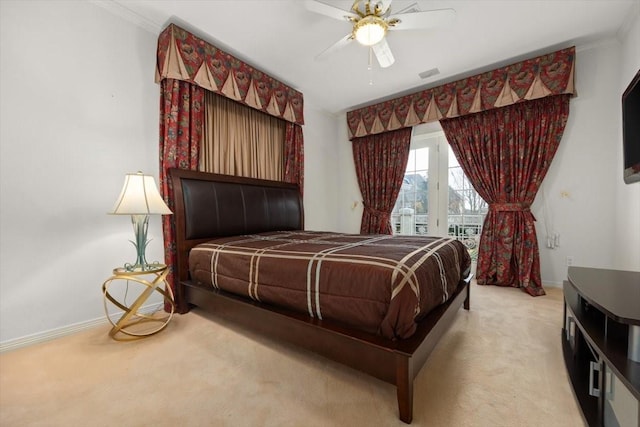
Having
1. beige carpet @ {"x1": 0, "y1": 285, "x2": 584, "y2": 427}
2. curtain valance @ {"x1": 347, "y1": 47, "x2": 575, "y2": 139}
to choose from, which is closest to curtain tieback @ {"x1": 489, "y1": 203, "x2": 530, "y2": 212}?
curtain valance @ {"x1": 347, "y1": 47, "x2": 575, "y2": 139}

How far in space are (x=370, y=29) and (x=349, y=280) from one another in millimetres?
1828

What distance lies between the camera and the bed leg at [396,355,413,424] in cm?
103

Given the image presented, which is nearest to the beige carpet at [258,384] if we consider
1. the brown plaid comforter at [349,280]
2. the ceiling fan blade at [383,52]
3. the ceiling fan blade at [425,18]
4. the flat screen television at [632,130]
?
the brown plaid comforter at [349,280]

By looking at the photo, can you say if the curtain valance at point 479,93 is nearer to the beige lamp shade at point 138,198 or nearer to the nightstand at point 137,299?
the beige lamp shade at point 138,198

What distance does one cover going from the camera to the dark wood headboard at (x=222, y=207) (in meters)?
2.22

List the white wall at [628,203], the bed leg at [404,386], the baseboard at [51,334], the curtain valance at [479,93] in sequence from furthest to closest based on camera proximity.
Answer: the curtain valance at [479,93], the white wall at [628,203], the baseboard at [51,334], the bed leg at [404,386]

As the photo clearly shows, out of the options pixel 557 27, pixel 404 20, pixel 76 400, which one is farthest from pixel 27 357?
pixel 557 27

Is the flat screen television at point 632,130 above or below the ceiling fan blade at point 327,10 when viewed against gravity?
below

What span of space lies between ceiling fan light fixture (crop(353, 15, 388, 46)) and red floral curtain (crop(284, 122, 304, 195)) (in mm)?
1820

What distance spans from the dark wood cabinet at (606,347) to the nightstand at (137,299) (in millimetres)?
2376

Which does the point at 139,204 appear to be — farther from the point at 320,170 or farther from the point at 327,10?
the point at 320,170

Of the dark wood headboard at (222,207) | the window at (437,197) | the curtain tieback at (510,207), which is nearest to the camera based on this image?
the dark wood headboard at (222,207)

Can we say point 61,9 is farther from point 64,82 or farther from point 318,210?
point 318,210

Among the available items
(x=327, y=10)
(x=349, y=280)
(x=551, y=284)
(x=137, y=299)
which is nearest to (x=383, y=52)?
(x=327, y=10)
